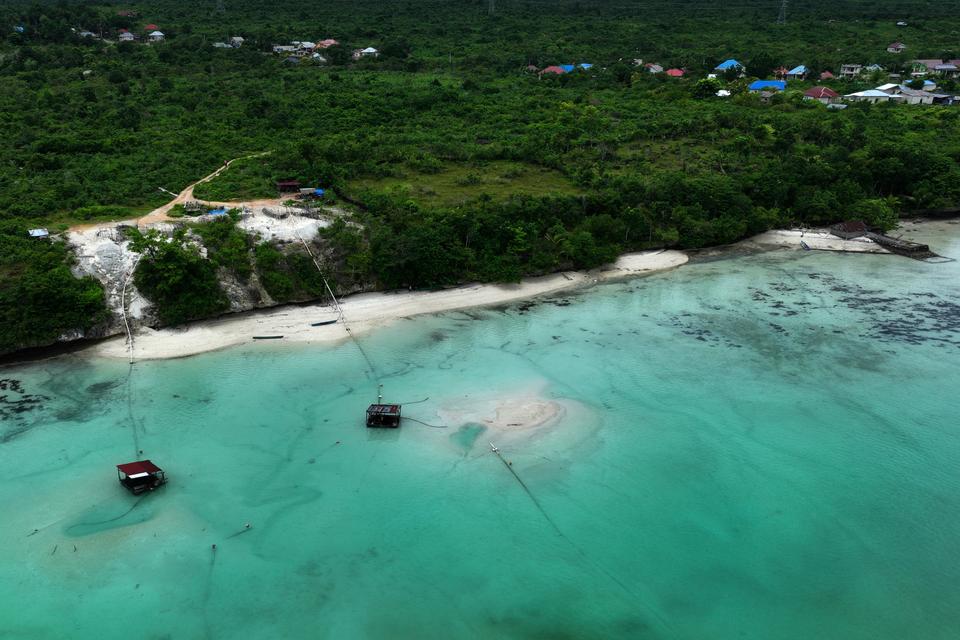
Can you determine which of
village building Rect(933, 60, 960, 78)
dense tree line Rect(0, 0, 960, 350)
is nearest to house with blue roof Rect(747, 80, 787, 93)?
dense tree line Rect(0, 0, 960, 350)

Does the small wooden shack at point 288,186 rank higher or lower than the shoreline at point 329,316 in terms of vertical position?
higher

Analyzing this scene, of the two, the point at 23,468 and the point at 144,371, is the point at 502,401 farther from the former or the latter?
the point at 23,468

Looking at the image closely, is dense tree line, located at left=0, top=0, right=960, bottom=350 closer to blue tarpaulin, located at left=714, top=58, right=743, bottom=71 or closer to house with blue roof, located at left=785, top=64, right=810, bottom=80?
blue tarpaulin, located at left=714, top=58, right=743, bottom=71

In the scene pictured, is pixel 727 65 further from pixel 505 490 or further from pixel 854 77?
pixel 505 490

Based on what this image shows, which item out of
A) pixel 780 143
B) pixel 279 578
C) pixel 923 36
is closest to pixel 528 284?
pixel 279 578

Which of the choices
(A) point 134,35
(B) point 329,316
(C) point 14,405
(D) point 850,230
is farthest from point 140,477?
(A) point 134,35

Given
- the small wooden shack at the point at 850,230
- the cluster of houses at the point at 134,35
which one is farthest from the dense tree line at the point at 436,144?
the small wooden shack at the point at 850,230

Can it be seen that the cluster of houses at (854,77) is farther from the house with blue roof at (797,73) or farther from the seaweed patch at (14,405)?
the seaweed patch at (14,405)
